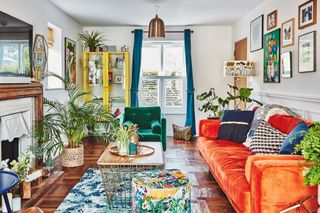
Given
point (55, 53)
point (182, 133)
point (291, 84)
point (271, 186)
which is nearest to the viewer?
point (271, 186)

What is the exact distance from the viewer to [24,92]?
11.8 ft

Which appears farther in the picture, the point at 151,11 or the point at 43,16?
the point at 151,11

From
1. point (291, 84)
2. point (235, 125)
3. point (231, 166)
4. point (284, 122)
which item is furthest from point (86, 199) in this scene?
point (291, 84)

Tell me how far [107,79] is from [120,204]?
4141 mm

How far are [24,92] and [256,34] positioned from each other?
12.2ft

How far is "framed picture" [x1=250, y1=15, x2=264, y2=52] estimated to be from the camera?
5.17m

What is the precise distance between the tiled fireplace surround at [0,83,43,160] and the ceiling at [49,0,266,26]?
1.83 metres

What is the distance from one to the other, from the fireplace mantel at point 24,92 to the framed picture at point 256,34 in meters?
3.38

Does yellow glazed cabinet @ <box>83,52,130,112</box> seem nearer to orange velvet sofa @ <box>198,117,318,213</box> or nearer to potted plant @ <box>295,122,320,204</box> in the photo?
orange velvet sofa @ <box>198,117,318,213</box>

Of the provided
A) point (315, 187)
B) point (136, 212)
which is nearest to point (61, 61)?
point (136, 212)

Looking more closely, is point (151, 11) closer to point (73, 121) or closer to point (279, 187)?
point (73, 121)

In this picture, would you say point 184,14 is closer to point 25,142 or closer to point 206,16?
point 206,16

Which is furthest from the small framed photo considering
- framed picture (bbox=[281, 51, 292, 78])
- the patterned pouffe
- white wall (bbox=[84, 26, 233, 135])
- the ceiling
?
the patterned pouffe

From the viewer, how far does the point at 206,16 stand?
242 inches
